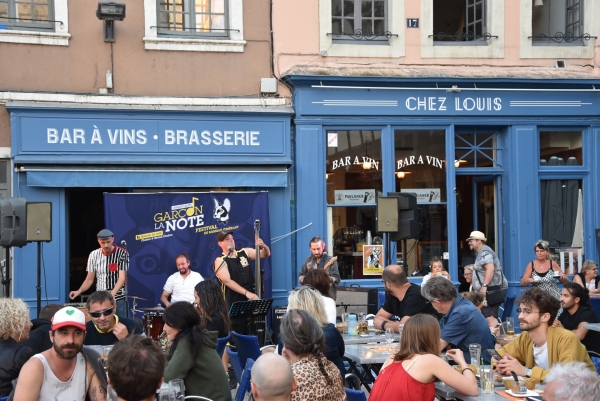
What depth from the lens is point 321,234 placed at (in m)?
12.6

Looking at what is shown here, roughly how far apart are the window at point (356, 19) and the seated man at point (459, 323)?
6.88m

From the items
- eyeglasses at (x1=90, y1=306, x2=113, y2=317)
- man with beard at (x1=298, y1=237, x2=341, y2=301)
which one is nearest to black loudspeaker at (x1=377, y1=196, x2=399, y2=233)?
man with beard at (x1=298, y1=237, x2=341, y2=301)

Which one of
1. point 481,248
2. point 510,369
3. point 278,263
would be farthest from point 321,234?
point 510,369

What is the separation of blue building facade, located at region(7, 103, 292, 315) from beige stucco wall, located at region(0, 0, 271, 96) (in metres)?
0.46

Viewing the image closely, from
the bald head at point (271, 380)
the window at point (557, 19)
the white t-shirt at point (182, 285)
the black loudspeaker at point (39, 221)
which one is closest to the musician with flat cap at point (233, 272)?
the white t-shirt at point (182, 285)

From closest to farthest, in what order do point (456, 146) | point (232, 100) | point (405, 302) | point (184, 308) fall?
point (184, 308)
point (405, 302)
point (232, 100)
point (456, 146)

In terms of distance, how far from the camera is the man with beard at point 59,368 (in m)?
4.69

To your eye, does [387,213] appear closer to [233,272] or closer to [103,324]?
[233,272]

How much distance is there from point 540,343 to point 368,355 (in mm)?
1662

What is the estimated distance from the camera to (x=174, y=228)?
12.1 metres

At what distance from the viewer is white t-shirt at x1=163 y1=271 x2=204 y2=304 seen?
11424mm

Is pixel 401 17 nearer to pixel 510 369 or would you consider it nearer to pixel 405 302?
pixel 405 302

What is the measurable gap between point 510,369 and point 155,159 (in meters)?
7.36

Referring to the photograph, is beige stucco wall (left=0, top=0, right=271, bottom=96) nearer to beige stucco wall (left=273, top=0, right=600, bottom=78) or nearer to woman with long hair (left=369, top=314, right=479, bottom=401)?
beige stucco wall (left=273, top=0, right=600, bottom=78)
